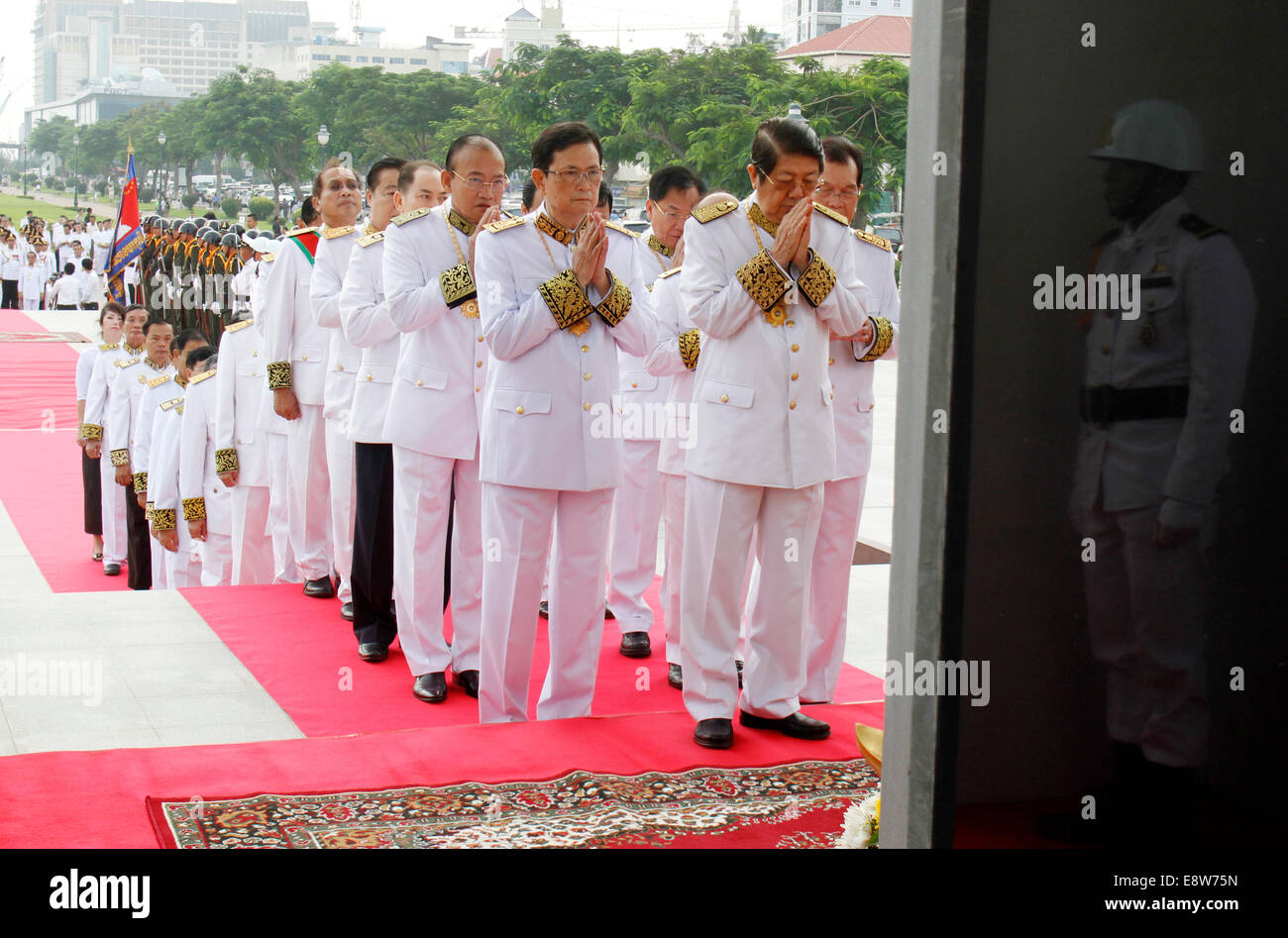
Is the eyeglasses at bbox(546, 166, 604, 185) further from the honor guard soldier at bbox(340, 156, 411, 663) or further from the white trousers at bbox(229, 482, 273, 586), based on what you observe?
the white trousers at bbox(229, 482, 273, 586)

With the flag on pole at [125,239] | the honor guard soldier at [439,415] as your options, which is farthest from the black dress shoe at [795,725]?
the flag on pole at [125,239]

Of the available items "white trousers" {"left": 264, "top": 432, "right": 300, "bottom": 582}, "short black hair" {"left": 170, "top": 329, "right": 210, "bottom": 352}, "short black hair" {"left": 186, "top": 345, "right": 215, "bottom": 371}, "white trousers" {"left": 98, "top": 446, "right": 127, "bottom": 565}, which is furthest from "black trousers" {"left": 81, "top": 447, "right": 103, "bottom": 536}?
"white trousers" {"left": 264, "top": 432, "right": 300, "bottom": 582}

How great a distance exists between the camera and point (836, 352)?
4.06m

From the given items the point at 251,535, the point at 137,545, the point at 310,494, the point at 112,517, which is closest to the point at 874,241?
the point at 310,494

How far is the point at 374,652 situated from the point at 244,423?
1.90 metres

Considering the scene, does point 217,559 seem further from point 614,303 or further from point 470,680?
point 614,303

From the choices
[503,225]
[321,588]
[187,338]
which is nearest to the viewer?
[503,225]

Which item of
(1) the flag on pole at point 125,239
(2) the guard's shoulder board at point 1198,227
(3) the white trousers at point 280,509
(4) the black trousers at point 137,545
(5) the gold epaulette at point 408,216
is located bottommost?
(4) the black trousers at point 137,545

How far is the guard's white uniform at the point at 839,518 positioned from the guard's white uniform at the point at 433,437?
1.02 meters

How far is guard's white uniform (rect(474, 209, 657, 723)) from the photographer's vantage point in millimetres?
3650

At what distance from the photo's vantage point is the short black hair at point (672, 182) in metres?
4.89

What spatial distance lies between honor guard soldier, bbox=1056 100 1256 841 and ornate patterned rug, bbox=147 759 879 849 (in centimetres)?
83

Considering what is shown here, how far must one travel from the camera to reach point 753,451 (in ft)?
11.6

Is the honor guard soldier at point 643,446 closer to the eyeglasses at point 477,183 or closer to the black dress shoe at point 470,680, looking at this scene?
the black dress shoe at point 470,680
